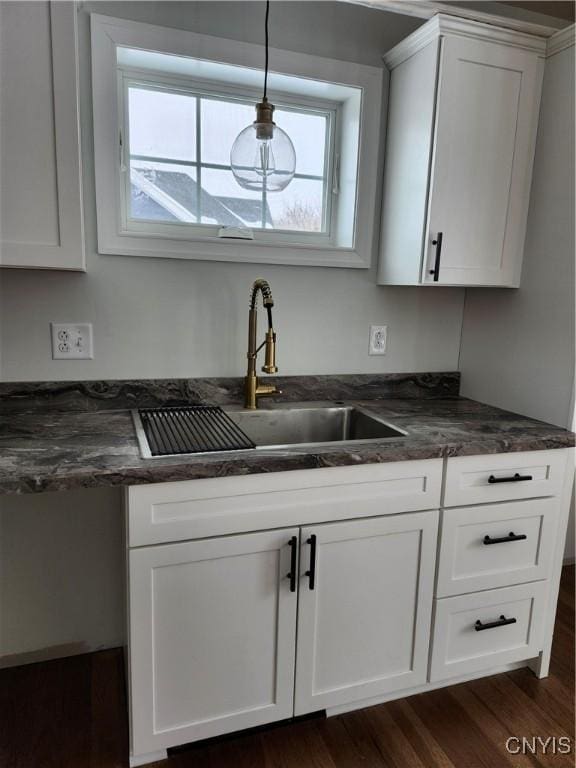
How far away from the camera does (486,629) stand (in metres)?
1.70

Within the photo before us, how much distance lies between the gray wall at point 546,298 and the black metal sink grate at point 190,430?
106 centimetres

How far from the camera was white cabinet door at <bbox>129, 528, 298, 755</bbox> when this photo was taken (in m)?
1.31

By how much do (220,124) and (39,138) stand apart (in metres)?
0.73

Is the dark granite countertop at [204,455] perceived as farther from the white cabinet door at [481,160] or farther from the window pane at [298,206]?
the window pane at [298,206]

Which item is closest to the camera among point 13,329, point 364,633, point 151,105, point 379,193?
point 364,633

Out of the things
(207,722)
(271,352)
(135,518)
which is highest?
(271,352)

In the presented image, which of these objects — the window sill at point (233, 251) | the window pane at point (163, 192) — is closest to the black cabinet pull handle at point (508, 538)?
the window sill at point (233, 251)

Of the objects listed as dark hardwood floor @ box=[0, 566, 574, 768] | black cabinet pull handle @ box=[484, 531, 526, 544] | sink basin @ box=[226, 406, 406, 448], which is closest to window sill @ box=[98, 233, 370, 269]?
sink basin @ box=[226, 406, 406, 448]

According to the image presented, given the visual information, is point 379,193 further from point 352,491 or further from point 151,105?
point 352,491

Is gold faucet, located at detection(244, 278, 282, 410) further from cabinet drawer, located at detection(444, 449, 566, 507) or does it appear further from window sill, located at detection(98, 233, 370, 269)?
cabinet drawer, located at detection(444, 449, 566, 507)

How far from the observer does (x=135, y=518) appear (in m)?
1.25

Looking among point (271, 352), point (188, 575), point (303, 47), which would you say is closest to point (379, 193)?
point (303, 47)

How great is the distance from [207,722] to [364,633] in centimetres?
49

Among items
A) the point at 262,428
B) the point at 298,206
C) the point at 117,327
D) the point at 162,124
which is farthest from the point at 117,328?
the point at 298,206
